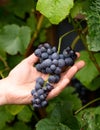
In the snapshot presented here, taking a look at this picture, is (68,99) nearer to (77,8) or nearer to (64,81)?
(64,81)

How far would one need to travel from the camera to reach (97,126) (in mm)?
1122

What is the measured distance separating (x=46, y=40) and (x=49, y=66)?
0.69m

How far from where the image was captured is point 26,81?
124 cm

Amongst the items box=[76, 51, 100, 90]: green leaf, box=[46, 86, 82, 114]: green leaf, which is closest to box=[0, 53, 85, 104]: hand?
box=[76, 51, 100, 90]: green leaf

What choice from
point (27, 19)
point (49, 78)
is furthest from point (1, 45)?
point (49, 78)

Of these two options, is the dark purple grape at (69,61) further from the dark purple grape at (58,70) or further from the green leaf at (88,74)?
the green leaf at (88,74)

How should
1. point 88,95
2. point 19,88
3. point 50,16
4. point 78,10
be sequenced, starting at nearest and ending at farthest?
point 50,16, point 78,10, point 19,88, point 88,95

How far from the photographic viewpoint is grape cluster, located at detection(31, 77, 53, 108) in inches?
44.3

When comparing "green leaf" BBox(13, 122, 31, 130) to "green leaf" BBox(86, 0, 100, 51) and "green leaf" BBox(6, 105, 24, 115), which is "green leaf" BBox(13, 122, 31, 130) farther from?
"green leaf" BBox(86, 0, 100, 51)

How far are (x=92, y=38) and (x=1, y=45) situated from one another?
61cm

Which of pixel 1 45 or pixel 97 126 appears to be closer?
pixel 97 126

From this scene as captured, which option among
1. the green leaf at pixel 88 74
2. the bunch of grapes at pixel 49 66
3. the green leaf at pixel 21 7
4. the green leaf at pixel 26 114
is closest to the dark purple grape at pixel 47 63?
the bunch of grapes at pixel 49 66

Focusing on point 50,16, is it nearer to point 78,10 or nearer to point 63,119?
point 78,10

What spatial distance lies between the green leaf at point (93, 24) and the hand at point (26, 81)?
0.17 m
